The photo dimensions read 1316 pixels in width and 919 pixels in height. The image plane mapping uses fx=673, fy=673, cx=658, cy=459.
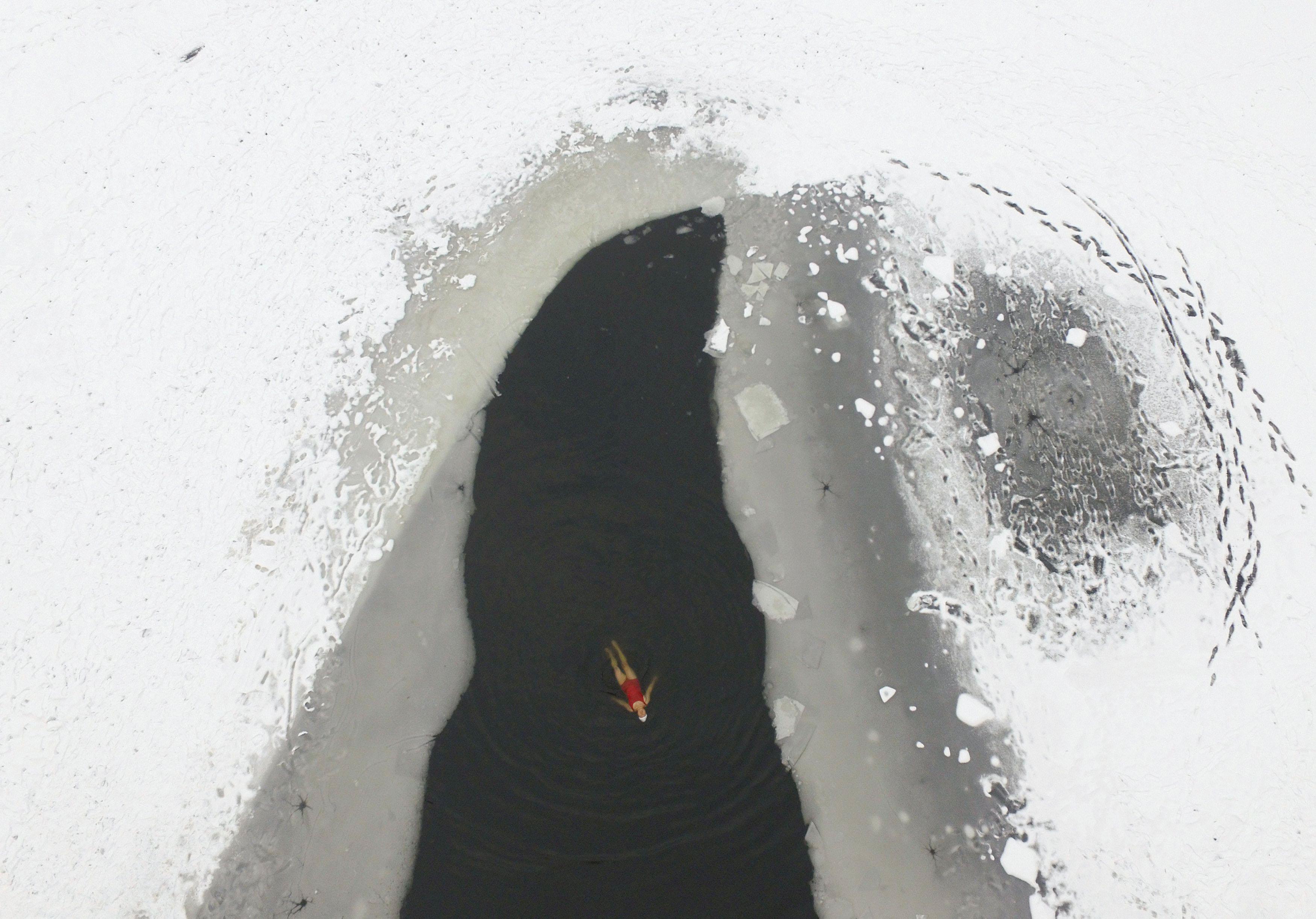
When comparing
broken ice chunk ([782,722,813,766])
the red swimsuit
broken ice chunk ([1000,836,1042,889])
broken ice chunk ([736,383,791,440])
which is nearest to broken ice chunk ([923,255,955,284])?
broken ice chunk ([736,383,791,440])

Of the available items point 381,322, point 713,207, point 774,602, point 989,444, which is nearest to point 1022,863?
point 774,602

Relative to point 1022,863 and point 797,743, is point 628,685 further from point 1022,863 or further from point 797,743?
point 1022,863

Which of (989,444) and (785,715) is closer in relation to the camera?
(785,715)

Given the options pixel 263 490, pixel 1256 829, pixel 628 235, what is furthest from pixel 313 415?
pixel 1256 829

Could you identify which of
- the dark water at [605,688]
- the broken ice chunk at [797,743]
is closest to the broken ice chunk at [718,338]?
the dark water at [605,688]

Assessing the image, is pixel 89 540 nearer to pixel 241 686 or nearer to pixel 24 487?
pixel 24 487

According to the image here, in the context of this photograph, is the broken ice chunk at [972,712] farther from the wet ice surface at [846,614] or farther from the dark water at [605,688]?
the dark water at [605,688]
